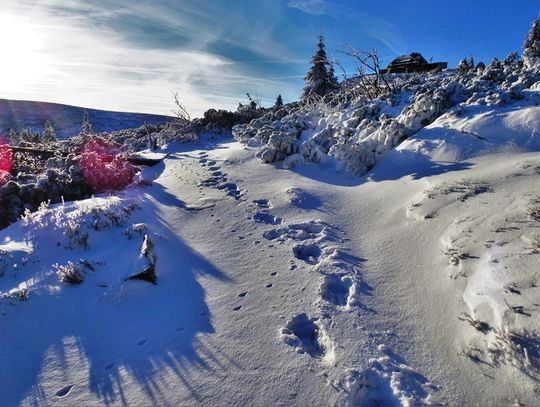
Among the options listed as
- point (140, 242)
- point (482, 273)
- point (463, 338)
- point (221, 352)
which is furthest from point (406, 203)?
point (140, 242)

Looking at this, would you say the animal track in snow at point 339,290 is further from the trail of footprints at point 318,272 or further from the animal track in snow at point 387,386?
the animal track in snow at point 387,386

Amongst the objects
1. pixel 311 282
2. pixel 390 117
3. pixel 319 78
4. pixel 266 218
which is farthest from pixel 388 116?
pixel 319 78

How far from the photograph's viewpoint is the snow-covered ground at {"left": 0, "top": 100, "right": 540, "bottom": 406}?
2.60 metres

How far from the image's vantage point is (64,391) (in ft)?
9.07

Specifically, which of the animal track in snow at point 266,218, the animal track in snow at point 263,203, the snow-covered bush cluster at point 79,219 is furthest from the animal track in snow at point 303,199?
the snow-covered bush cluster at point 79,219

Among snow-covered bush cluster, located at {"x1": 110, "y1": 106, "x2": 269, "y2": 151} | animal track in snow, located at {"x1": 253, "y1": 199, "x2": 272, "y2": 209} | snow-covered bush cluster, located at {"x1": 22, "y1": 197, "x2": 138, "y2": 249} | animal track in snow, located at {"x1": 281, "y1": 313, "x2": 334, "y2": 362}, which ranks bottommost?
animal track in snow, located at {"x1": 281, "y1": 313, "x2": 334, "y2": 362}

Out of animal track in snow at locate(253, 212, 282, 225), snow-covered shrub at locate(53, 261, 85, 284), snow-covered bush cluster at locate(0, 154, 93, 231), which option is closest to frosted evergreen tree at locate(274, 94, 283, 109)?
snow-covered bush cluster at locate(0, 154, 93, 231)

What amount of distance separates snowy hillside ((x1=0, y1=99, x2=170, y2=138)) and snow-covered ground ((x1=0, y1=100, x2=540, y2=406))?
75.5 meters

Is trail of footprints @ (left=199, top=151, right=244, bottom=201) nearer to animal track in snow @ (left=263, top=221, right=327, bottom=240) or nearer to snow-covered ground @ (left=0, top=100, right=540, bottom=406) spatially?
snow-covered ground @ (left=0, top=100, right=540, bottom=406)

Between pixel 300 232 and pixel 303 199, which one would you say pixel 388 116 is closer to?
pixel 303 199

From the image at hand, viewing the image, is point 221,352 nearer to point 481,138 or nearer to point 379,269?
point 379,269

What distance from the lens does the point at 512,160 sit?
198 inches

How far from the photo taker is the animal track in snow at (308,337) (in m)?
2.92

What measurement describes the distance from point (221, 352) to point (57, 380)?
→ 1.33 meters
